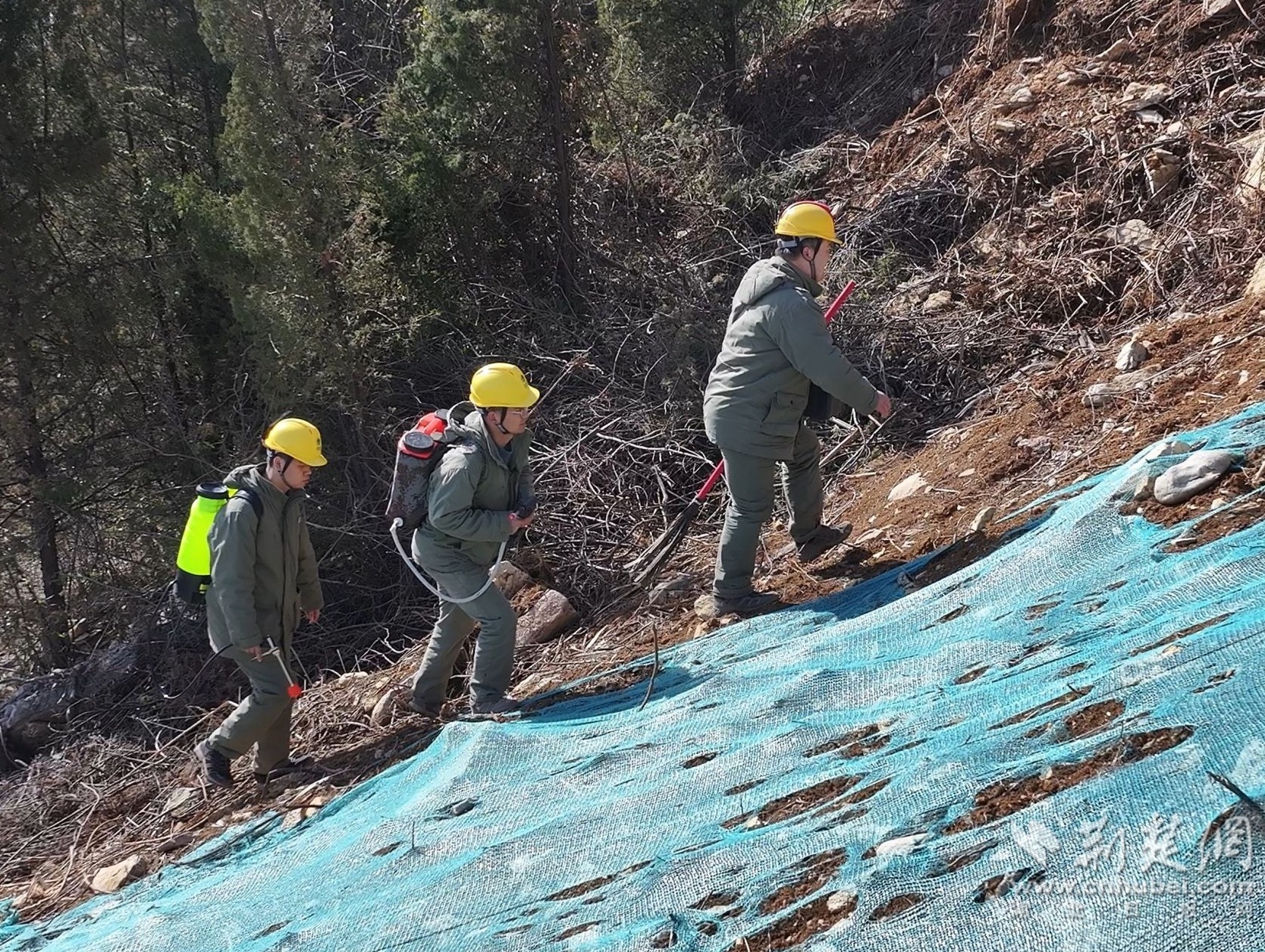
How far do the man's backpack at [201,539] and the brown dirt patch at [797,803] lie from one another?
2.68 metres

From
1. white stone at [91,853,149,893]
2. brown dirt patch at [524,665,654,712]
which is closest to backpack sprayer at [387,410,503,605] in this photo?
brown dirt patch at [524,665,654,712]

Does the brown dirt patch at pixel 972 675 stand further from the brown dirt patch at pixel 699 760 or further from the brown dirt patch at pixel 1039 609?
the brown dirt patch at pixel 699 760

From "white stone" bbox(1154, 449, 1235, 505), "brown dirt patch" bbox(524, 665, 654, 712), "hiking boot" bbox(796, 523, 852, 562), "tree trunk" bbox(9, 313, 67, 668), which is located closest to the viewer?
"white stone" bbox(1154, 449, 1235, 505)

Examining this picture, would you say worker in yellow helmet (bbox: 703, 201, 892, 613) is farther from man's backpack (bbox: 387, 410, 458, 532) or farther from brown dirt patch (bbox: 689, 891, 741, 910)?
brown dirt patch (bbox: 689, 891, 741, 910)

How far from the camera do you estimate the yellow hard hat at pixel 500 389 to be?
4.26 m

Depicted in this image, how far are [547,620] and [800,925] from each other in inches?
146

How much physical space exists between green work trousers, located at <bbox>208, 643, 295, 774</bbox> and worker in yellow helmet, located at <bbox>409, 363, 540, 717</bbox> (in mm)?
671

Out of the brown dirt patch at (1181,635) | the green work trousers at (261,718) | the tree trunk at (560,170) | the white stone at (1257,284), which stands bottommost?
the brown dirt patch at (1181,635)

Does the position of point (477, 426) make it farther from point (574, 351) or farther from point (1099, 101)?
point (1099, 101)

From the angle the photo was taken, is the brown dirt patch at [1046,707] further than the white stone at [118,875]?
No

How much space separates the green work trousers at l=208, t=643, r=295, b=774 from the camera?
185 inches

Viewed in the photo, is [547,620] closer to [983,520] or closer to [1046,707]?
[983,520]

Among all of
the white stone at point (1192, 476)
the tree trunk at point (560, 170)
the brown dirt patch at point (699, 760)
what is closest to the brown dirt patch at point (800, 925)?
the brown dirt patch at point (699, 760)

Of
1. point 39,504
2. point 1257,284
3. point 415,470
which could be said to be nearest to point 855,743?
point 415,470
